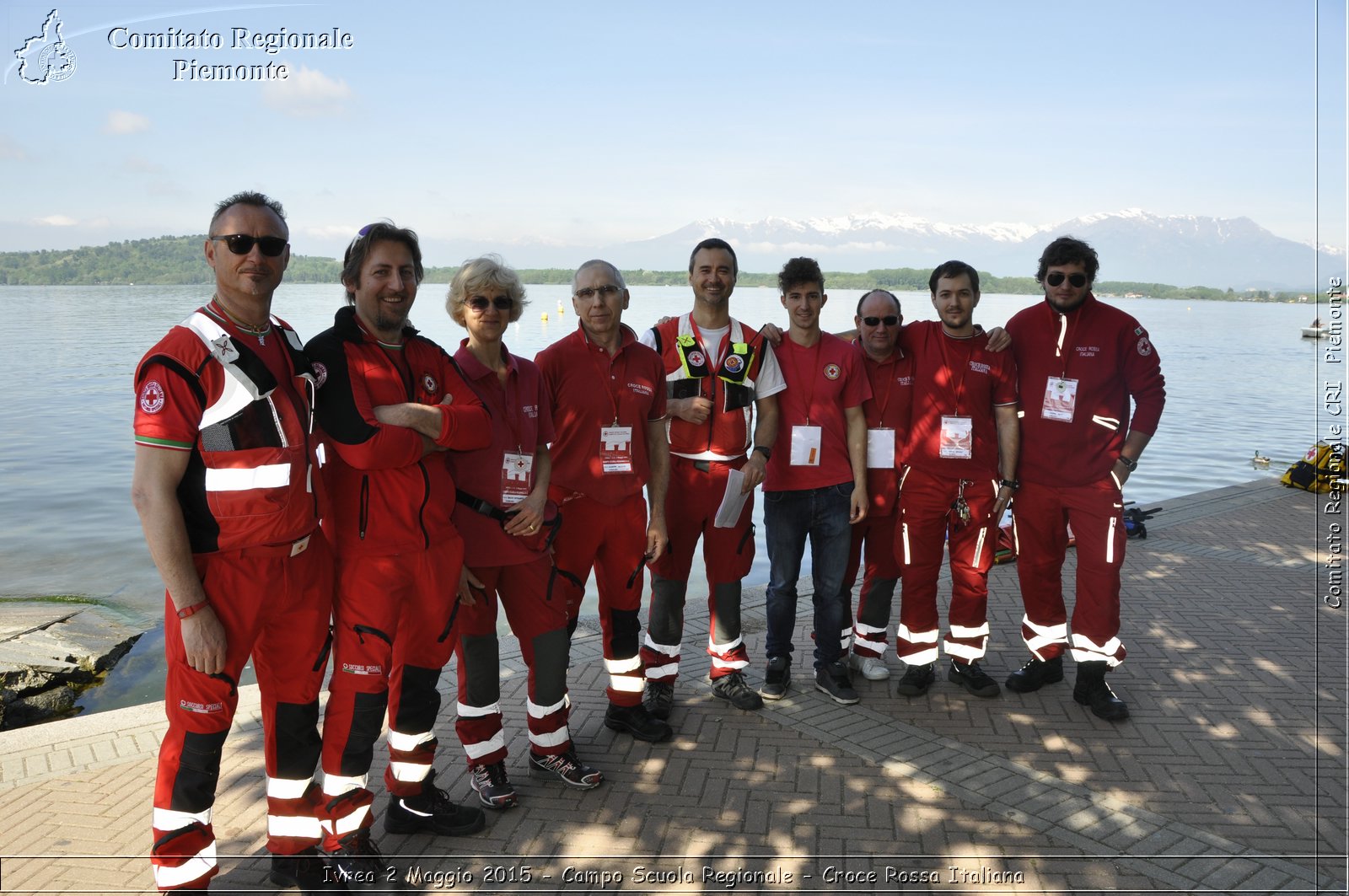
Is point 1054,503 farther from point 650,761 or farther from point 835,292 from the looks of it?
point 835,292

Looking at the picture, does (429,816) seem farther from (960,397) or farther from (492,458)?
(960,397)

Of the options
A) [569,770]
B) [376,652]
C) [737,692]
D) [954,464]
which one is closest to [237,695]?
[376,652]

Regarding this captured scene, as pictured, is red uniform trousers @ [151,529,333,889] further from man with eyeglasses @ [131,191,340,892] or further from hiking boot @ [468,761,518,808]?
hiking boot @ [468,761,518,808]

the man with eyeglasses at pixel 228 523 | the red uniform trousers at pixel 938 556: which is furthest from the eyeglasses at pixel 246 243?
the red uniform trousers at pixel 938 556

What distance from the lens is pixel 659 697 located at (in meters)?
5.02

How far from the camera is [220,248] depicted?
3.01m

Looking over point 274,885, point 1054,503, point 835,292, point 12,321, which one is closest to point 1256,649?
point 1054,503

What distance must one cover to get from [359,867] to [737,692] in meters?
2.36

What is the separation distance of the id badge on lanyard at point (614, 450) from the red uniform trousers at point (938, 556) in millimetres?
1859

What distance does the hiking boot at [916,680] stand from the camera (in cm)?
532

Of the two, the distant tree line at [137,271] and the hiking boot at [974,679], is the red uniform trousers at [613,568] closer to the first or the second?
the hiking boot at [974,679]

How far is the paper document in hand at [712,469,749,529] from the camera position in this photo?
15.9 feet

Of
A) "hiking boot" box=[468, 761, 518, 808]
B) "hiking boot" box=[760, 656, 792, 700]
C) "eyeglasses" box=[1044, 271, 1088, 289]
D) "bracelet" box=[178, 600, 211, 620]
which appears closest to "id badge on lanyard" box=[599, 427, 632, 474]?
"hiking boot" box=[468, 761, 518, 808]

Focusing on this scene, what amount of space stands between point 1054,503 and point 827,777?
218cm
